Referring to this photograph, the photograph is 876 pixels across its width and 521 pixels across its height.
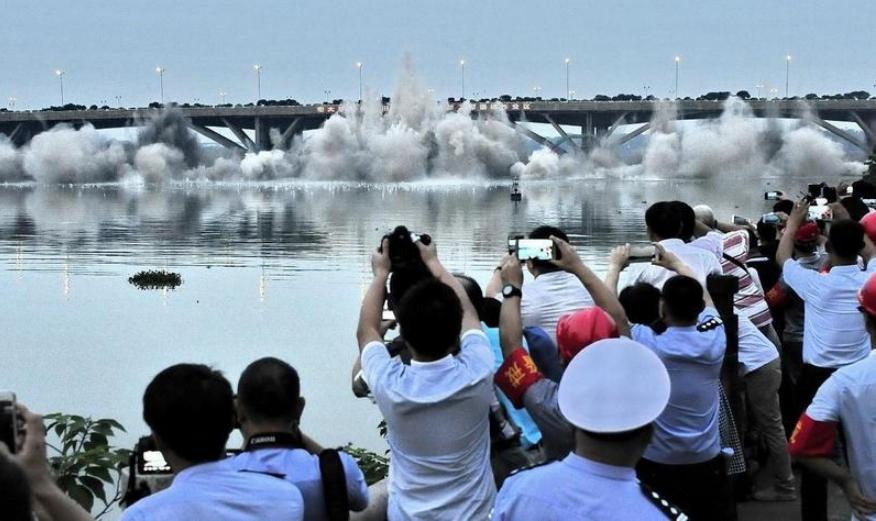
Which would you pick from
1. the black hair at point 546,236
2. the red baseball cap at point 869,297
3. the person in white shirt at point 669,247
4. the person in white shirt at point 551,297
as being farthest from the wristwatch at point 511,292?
the person in white shirt at point 669,247

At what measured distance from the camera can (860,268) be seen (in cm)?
749

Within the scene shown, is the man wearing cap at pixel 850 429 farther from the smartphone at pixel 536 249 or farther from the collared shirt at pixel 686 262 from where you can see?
the collared shirt at pixel 686 262

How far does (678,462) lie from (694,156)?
115152 mm

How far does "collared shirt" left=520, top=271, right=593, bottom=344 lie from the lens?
6.01 meters

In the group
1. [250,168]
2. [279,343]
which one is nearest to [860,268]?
[279,343]

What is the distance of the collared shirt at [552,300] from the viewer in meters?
6.01

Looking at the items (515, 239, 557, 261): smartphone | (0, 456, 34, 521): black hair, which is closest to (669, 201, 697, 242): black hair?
(515, 239, 557, 261): smartphone

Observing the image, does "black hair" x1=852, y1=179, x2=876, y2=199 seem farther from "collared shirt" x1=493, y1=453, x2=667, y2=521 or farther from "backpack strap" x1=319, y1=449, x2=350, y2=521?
"collared shirt" x1=493, y1=453, x2=667, y2=521

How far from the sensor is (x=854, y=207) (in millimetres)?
9992

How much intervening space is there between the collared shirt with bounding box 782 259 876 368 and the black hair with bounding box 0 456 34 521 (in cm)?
567

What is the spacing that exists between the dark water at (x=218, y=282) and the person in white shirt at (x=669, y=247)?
8.68 meters

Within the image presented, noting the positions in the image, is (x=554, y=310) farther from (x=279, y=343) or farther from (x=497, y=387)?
(x=279, y=343)

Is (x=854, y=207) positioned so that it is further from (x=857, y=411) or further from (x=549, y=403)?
(x=549, y=403)

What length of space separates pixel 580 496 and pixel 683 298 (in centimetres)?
280
